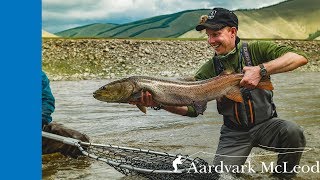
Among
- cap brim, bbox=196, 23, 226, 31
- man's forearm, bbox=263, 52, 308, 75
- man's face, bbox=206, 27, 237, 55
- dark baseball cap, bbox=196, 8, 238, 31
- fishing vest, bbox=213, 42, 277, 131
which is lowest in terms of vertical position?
fishing vest, bbox=213, 42, 277, 131

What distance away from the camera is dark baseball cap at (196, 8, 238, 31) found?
10.2 ft

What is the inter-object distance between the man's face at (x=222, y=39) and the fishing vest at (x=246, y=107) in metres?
0.07

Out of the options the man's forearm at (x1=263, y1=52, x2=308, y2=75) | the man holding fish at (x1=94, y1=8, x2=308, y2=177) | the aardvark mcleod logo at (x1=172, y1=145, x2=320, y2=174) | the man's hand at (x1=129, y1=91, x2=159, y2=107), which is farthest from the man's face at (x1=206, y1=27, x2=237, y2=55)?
the aardvark mcleod logo at (x1=172, y1=145, x2=320, y2=174)

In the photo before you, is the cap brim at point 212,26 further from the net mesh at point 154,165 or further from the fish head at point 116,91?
the net mesh at point 154,165

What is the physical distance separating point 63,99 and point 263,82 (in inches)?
310

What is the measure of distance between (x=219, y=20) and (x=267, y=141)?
0.95m

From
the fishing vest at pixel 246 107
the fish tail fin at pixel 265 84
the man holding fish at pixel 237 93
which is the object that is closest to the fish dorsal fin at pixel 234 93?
the man holding fish at pixel 237 93

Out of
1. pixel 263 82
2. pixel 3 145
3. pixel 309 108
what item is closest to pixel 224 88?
pixel 263 82

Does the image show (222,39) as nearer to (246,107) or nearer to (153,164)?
(246,107)

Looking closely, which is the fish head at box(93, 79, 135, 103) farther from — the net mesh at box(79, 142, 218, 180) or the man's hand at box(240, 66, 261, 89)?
the net mesh at box(79, 142, 218, 180)

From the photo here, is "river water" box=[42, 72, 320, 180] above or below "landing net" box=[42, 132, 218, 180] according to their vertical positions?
below

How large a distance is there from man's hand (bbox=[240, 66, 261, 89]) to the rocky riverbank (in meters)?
6.99

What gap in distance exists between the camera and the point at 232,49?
10.7 ft

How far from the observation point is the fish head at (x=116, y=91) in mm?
2652
